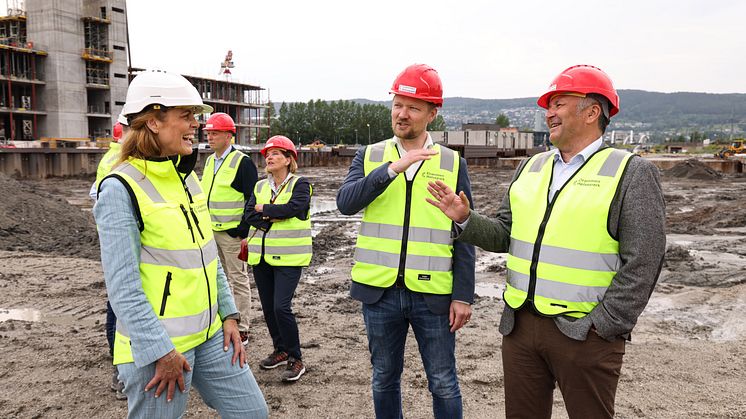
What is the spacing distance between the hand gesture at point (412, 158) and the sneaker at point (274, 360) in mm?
2825

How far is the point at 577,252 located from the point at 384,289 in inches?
45.2

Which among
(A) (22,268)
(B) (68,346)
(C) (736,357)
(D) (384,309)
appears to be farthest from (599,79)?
(A) (22,268)

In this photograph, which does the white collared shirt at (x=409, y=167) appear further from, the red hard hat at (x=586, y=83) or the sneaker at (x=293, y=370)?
the sneaker at (x=293, y=370)

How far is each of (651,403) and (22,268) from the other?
391 inches

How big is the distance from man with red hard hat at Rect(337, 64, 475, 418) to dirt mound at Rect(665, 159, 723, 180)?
116 feet

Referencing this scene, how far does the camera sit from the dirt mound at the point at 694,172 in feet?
107

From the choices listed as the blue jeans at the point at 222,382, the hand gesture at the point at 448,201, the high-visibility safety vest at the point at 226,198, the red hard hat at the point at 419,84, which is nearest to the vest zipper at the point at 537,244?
the hand gesture at the point at 448,201

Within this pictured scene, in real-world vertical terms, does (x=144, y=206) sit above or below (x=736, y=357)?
above

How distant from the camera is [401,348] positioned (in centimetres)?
328

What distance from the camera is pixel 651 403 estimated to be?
4340 millimetres

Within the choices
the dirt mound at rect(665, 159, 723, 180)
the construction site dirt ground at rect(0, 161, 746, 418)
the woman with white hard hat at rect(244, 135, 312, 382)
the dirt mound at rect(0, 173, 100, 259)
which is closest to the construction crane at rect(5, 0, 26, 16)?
the dirt mound at rect(0, 173, 100, 259)

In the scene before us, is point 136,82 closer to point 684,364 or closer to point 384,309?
point 384,309

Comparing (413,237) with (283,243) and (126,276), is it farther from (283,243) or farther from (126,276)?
(283,243)

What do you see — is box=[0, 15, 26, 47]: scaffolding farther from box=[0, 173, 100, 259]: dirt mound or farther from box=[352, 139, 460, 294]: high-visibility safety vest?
box=[352, 139, 460, 294]: high-visibility safety vest
